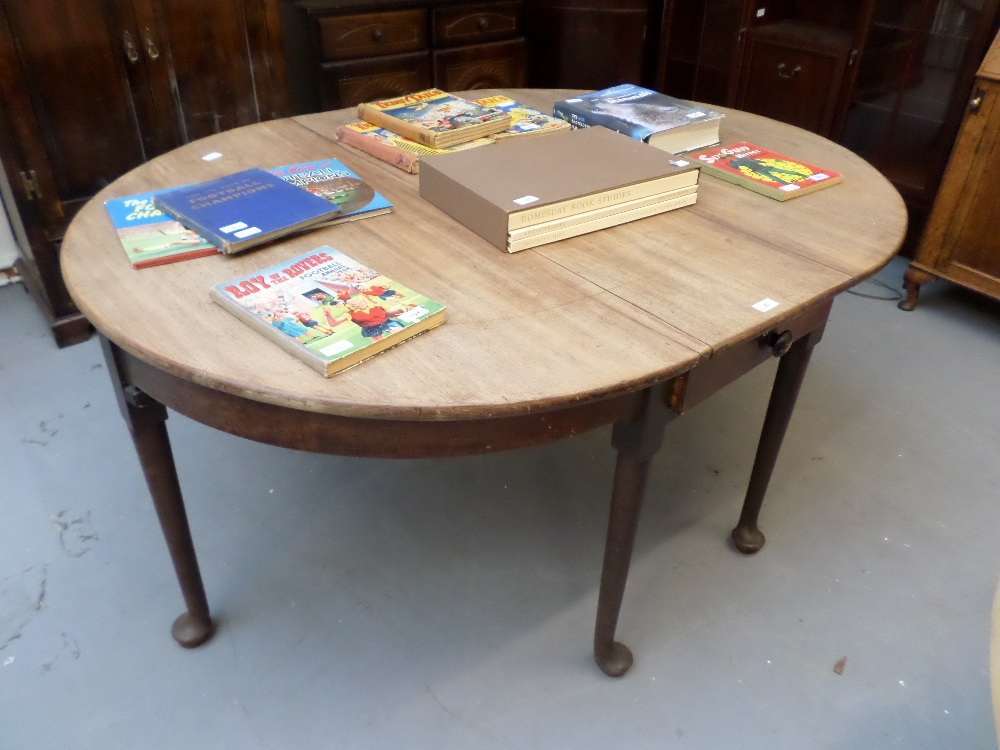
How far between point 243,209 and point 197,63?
4.18 feet

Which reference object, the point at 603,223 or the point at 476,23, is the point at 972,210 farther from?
the point at 476,23

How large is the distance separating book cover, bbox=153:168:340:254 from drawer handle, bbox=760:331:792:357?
2.15 ft

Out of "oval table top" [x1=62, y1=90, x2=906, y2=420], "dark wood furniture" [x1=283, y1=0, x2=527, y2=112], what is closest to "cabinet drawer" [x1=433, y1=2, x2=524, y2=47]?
"dark wood furniture" [x1=283, y1=0, x2=527, y2=112]

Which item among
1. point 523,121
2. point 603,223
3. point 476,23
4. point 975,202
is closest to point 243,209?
point 603,223

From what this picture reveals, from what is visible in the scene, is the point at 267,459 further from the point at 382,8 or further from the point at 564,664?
the point at 382,8

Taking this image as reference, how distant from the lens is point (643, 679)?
1288mm

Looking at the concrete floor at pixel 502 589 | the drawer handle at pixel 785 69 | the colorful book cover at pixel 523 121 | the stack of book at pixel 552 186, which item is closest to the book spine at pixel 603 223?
the stack of book at pixel 552 186

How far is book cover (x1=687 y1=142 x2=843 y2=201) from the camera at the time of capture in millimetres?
1317

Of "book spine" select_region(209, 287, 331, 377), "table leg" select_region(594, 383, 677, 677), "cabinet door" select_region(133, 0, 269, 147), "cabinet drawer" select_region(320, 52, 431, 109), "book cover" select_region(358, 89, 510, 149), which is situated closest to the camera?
"book spine" select_region(209, 287, 331, 377)

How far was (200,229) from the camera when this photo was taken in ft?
3.55

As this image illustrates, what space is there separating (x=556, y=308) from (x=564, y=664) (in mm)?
676

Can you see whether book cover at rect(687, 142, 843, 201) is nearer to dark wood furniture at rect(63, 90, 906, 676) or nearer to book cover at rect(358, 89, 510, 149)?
dark wood furniture at rect(63, 90, 906, 676)

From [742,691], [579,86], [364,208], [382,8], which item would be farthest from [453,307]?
[579,86]

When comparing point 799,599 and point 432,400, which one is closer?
point 432,400
